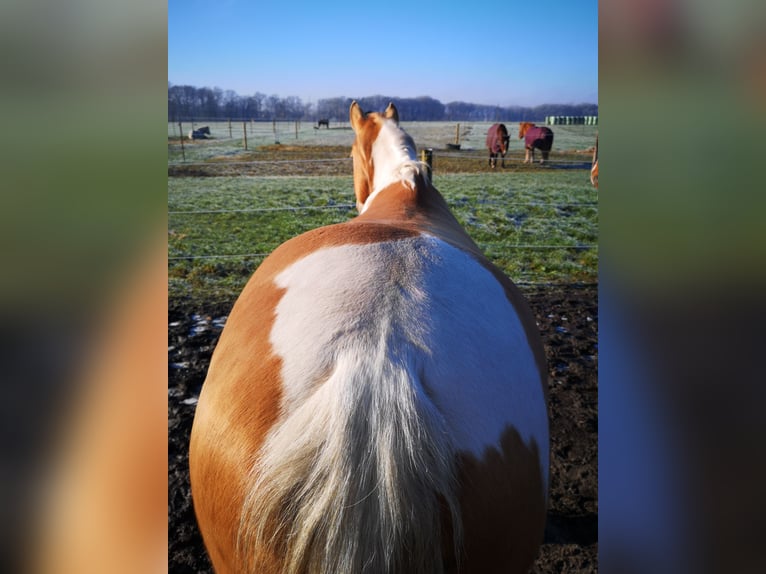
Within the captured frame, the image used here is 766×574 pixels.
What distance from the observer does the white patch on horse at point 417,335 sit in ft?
2.81

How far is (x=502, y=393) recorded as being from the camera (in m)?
0.99

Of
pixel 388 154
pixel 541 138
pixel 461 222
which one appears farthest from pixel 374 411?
pixel 541 138

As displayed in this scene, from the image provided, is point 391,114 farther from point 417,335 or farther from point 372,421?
point 372,421

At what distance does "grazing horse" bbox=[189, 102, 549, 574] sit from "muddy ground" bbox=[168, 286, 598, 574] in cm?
109

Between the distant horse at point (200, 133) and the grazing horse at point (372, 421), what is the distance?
10620mm

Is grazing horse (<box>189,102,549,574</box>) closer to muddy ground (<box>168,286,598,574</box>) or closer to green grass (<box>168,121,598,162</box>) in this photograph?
muddy ground (<box>168,286,598,574</box>)

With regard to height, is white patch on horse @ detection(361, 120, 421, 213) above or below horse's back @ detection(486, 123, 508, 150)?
below

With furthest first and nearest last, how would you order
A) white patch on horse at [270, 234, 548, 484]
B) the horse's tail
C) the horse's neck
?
1. the horse's neck
2. white patch on horse at [270, 234, 548, 484]
3. the horse's tail

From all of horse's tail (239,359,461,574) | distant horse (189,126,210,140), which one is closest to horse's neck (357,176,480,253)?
horse's tail (239,359,461,574)

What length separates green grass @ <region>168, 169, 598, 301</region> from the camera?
4798mm

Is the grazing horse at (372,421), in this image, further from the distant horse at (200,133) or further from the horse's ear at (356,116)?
the distant horse at (200,133)
